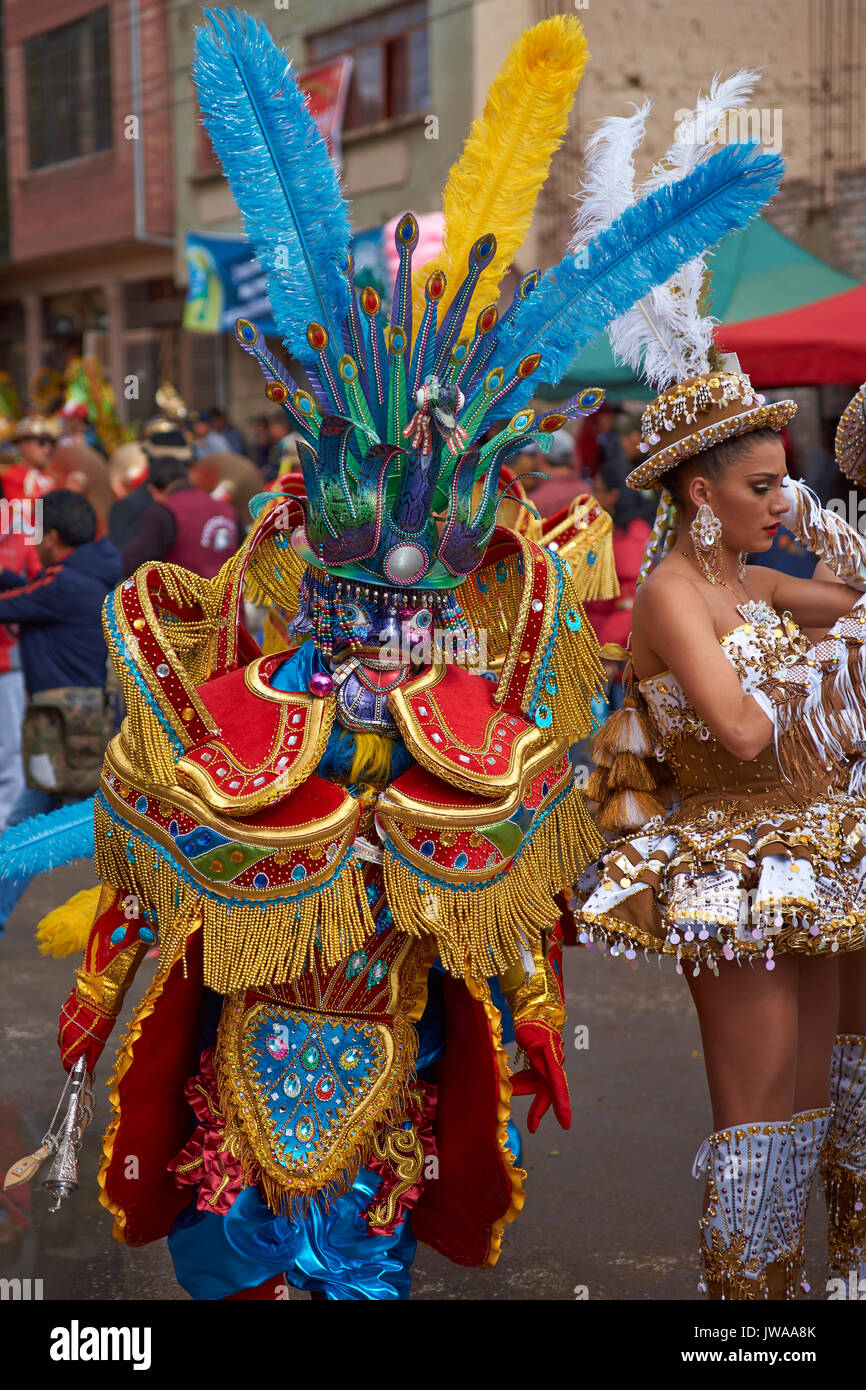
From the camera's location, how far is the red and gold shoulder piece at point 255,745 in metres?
2.35

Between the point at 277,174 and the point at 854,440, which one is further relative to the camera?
the point at 854,440

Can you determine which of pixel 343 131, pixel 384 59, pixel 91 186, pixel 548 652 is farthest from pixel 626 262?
pixel 91 186

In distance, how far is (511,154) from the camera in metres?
Result: 2.63

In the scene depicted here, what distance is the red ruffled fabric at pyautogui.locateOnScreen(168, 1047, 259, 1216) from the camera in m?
2.59

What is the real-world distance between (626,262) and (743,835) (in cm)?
108

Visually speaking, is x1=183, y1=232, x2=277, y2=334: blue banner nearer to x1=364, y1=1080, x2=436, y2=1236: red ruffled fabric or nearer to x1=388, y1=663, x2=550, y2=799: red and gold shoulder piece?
x1=388, y1=663, x2=550, y2=799: red and gold shoulder piece

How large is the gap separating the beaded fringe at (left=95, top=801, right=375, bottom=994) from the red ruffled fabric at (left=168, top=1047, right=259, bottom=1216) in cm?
40

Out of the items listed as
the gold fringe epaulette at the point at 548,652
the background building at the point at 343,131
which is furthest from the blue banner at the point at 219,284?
the gold fringe epaulette at the point at 548,652

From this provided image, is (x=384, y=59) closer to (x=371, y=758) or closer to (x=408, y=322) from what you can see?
(x=408, y=322)

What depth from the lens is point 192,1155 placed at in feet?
8.77

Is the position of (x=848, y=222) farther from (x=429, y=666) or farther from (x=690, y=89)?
(x=429, y=666)

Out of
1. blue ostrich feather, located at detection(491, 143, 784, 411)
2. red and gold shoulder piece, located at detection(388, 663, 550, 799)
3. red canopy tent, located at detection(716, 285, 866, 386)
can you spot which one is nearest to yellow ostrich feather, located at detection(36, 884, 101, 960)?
red and gold shoulder piece, located at detection(388, 663, 550, 799)
